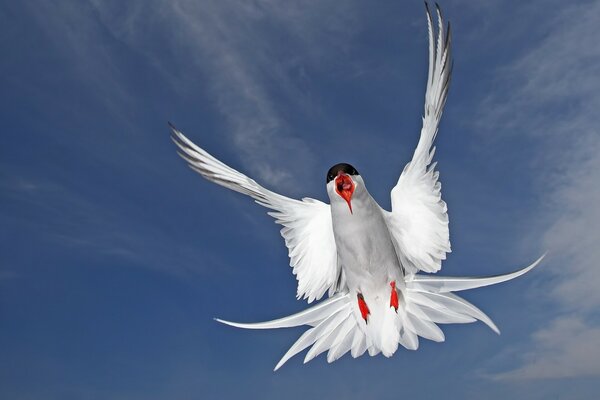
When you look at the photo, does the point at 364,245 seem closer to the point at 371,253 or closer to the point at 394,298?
the point at 371,253

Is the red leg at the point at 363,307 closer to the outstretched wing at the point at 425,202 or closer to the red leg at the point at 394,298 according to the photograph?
the red leg at the point at 394,298

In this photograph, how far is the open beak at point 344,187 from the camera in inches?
240

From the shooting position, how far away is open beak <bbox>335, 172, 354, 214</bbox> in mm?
6090

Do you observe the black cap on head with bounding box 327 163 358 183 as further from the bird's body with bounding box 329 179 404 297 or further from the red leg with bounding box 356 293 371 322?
the red leg with bounding box 356 293 371 322

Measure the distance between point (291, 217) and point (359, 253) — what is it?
111 centimetres

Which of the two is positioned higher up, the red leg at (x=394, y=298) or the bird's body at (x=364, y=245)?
the bird's body at (x=364, y=245)

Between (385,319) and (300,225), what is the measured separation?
4.89 feet

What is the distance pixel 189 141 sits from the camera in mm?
6992

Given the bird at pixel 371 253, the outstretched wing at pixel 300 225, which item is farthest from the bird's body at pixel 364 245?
the outstretched wing at pixel 300 225

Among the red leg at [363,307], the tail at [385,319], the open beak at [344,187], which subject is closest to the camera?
the open beak at [344,187]

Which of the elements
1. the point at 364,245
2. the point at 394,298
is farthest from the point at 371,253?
the point at 394,298

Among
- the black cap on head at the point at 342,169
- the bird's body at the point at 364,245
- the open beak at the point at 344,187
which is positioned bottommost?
the bird's body at the point at 364,245

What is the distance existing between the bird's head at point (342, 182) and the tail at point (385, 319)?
1.31 meters

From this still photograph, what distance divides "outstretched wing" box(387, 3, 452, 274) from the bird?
11 mm
